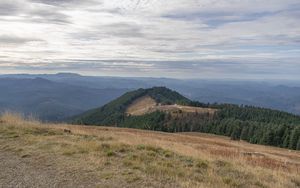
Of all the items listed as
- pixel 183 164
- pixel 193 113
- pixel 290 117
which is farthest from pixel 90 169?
pixel 290 117

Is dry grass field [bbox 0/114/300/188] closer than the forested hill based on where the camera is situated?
Yes

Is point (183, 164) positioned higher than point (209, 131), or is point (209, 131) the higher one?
point (183, 164)

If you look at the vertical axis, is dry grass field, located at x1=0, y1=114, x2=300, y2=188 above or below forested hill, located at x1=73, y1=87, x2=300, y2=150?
above

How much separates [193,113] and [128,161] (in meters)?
140

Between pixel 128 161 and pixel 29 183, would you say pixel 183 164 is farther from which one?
pixel 29 183

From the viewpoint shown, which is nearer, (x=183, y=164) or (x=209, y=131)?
(x=183, y=164)

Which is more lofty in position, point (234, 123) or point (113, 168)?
point (113, 168)

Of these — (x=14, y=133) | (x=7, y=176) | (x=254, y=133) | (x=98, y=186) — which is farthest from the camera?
(x=254, y=133)

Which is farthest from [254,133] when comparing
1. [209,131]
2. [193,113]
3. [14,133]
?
[14,133]

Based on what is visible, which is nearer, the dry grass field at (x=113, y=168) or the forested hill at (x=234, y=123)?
the dry grass field at (x=113, y=168)

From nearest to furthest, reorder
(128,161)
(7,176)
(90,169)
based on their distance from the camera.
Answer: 1. (7,176)
2. (90,169)
3. (128,161)

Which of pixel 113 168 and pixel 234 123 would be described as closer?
pixel 113 168

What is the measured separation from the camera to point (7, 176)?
33.9 ft

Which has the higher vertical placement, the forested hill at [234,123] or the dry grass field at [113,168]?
the dry grass field at [113,168]
